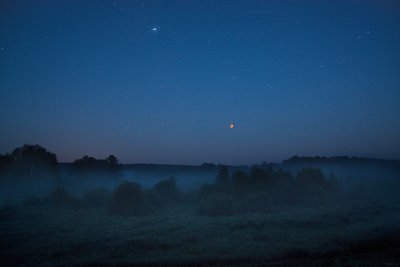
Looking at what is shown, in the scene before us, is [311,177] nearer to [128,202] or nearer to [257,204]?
[257,204]

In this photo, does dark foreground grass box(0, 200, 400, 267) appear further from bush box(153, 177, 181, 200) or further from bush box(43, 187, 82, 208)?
bush box(153, 177, 181, 200)

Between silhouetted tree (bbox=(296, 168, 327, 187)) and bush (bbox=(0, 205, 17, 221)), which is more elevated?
silhouetted tree (bbox=(296, 168, 327, 187))

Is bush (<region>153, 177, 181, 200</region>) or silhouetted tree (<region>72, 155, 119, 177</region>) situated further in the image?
silhouetted tree (<region>72, 155, 119, 177</region>)

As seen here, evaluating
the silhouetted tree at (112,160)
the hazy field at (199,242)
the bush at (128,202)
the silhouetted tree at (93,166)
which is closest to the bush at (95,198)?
the bush at (128,202)

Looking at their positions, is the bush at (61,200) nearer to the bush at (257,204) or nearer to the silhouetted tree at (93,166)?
the bush at (257,204)

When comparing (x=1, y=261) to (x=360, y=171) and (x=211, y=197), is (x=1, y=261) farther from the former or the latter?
(x=360, y=171)

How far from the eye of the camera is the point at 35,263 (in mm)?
19531

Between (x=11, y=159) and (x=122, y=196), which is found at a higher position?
(x=11, y=159)

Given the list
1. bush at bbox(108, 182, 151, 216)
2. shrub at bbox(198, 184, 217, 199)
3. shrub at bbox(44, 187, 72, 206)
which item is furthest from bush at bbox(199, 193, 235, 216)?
shrub at bbox(44, 187, 72, 206)

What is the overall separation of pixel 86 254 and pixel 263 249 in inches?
444

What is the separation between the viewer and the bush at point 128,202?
44.8 meters

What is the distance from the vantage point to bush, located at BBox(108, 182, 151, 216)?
4475 cm

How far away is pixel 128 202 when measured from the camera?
45781 mm

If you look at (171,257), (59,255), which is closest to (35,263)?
(59,255)
